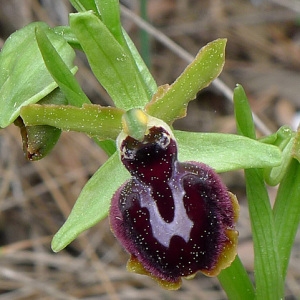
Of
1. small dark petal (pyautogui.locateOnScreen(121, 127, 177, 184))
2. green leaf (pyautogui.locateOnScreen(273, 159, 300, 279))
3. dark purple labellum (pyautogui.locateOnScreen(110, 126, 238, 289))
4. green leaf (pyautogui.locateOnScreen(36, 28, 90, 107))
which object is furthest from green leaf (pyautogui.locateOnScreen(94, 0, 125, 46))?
green leaf (pyautogui.locateOnScreen(273, 159, 300, 279))

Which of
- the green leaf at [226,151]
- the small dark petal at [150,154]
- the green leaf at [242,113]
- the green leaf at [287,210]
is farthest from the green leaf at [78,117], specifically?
the green leaf at [287,210]

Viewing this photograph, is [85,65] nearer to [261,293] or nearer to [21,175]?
[21,175]

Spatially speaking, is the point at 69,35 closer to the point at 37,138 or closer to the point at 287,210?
the point at 37,138

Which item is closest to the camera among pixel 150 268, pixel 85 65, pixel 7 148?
pixel 150 268

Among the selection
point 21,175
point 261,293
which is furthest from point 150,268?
point 21,175

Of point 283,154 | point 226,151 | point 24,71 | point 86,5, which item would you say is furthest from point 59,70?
point 283,154
